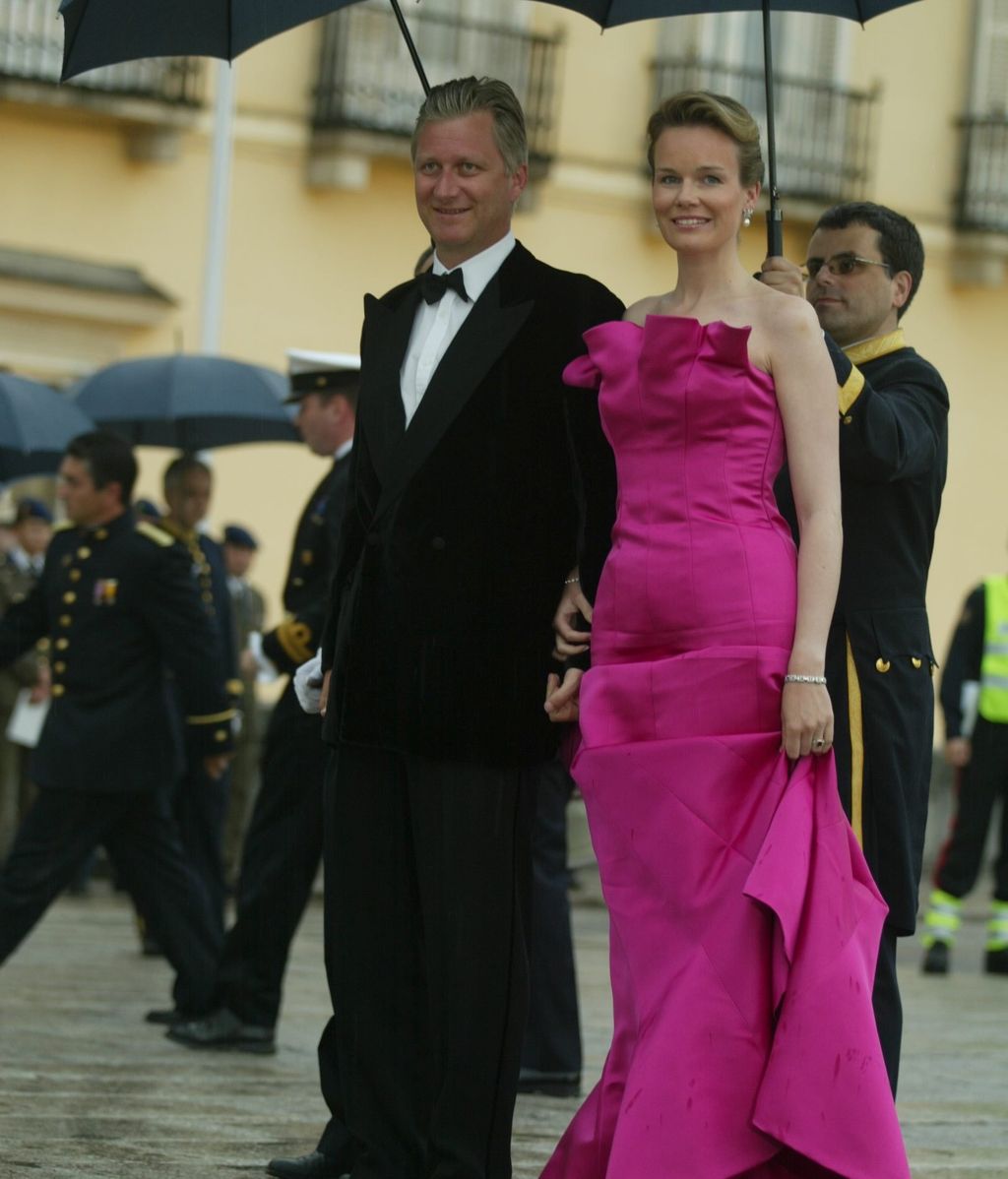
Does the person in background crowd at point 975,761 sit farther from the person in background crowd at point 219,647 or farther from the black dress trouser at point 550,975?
the black dress trouser at point 550,975

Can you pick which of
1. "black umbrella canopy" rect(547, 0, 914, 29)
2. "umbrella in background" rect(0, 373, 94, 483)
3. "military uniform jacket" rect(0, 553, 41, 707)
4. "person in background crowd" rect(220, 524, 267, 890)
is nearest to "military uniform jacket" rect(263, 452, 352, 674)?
"black umbrella canopy" rect(547, 0, 914, 29)

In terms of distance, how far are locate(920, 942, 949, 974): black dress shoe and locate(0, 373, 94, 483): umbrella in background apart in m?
4.36

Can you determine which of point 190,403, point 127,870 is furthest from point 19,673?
point 127,870

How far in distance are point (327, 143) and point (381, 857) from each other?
50.4 ft

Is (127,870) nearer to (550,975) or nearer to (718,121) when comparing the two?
(550,975)

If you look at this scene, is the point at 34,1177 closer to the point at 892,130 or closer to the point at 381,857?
the point at 381,857

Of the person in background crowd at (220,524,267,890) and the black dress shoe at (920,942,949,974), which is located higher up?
the person in background crowd at (220,524,267,890)

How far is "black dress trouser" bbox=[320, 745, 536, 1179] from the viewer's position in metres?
Answer: 4.93

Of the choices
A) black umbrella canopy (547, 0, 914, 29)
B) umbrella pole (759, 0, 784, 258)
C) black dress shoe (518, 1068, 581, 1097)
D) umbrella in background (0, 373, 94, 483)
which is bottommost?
black dress shoe (518, 1068, 581, 1097)

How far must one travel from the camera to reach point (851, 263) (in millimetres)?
5559

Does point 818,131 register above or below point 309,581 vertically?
above

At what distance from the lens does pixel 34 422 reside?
11.4 metres

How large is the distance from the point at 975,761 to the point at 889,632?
7298mm

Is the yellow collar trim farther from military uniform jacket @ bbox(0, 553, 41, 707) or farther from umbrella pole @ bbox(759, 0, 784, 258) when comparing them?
military uniform jacket @ bbox(0, 553, 41, 707)
